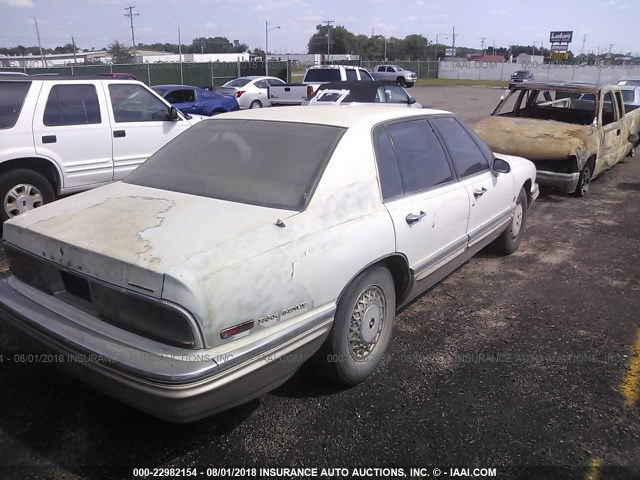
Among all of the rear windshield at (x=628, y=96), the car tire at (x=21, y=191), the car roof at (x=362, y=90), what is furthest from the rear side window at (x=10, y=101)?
the rear windshield at (x=628, y=96)

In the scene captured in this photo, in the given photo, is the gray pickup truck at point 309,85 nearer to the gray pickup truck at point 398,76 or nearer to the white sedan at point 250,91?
the white sedan at point 250,91

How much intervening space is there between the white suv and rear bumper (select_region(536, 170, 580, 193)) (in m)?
5.39

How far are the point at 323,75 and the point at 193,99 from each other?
567cm

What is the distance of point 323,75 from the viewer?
1866 cm

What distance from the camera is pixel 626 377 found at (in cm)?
321

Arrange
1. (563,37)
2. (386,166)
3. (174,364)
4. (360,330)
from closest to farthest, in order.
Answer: (174,364)
(360,330)
(386,166)
(563,37)

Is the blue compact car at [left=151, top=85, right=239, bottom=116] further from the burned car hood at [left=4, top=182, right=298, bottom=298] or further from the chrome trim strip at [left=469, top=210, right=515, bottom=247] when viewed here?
the burned car hood at [left=4, top=182, right=298, bottom=298]

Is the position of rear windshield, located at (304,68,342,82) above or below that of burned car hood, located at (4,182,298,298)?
above

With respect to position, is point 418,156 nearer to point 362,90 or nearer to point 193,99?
point 362,90

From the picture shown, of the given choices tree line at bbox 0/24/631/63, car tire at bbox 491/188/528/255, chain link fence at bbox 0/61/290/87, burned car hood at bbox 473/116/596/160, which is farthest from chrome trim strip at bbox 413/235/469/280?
tree line at bbox 0/24/631/63

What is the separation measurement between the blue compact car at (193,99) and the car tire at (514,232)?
35.6 ft

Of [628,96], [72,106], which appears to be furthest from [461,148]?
[628,96]

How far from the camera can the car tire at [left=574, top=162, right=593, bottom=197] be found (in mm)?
7765

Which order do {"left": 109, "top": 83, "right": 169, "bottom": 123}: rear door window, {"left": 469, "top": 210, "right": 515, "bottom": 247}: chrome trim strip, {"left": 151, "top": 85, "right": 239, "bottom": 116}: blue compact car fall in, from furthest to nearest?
{"left": 151, "top": 85, "right": 239, "bottom": 116}: blue compact car → {"left": 109, "top": 83, "right": 169, "bottom": 123}: rear door window → {"left": 469, "top": 210, "right": 515, "bottom": 247}: chrome trim strip
